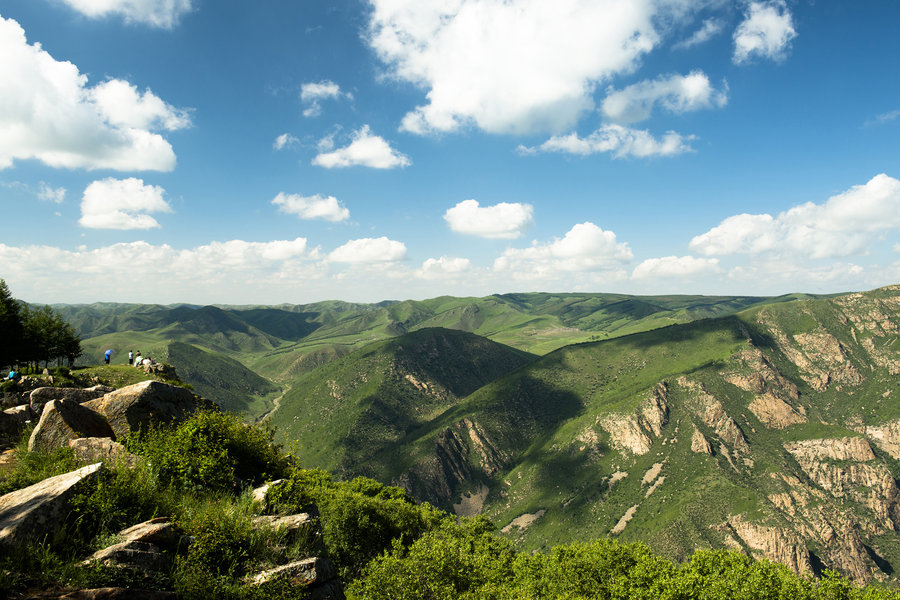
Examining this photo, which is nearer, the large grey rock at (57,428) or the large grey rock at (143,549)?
the large grey rock at (143,549)

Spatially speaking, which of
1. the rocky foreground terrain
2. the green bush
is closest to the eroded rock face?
the green bush

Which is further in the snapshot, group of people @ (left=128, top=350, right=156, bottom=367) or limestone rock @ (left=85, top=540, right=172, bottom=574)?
group of people @ (left=128, top=350, right=156, bottom=367)

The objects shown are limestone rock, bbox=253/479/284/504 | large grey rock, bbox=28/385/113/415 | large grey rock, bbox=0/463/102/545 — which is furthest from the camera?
large grey rock, bbox=28/385/113/415

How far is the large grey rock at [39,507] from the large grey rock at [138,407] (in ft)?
20.5

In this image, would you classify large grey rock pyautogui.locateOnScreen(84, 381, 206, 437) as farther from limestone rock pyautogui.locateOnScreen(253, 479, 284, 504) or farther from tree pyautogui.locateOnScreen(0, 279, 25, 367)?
tree pyautogui.locateOnScreen(0, 279, 25, 367)

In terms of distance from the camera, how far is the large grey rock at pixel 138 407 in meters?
17.3

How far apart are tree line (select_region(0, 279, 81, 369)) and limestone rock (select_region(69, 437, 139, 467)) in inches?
1810

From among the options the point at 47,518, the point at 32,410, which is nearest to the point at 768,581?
the point at 47,518

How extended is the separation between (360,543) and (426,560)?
2562cm

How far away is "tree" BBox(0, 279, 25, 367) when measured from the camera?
4822cm

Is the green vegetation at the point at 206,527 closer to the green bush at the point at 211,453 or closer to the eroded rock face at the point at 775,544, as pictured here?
the green bush at the point at 211,453

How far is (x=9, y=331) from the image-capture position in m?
49.1

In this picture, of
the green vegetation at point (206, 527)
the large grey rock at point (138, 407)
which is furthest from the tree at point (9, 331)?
the green vegetation at point (206, 527)

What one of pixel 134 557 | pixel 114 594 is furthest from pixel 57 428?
pixel 114 594
